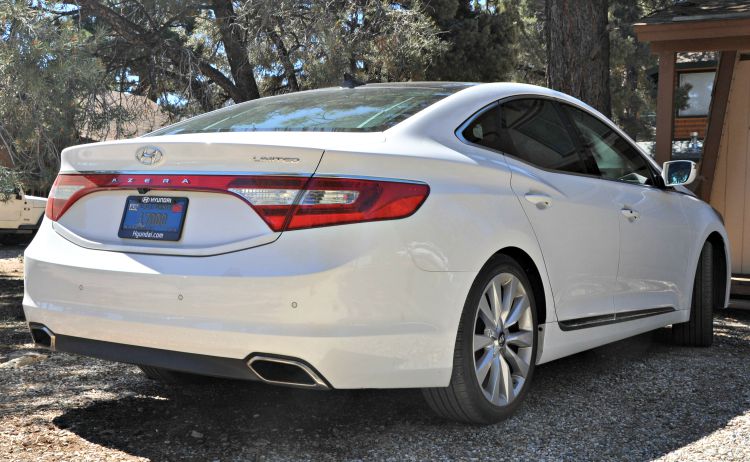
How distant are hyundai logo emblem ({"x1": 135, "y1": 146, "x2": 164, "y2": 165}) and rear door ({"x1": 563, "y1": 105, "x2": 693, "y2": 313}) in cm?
233

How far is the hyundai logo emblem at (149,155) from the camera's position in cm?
349

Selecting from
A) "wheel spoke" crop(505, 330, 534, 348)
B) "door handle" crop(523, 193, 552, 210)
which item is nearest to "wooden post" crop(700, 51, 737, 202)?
"door handle" crop(523, 193, 552, 210)

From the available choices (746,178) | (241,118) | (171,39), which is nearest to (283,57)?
(171,39)

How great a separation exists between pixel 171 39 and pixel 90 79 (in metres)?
3.78

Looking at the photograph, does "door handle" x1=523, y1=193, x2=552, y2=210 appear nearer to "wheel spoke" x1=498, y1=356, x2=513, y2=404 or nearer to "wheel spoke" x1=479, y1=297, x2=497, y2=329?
"wheel spoke" x1=479, y1=297, x2=497, y2=329

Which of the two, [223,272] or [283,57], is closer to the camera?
[223,272]

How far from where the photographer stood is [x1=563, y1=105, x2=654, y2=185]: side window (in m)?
4.86

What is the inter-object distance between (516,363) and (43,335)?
206 centimetres

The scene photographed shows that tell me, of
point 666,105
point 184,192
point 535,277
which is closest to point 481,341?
point 535,277

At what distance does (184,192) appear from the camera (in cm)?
339

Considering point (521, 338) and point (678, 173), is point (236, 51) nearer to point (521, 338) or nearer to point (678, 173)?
point (678, 173)

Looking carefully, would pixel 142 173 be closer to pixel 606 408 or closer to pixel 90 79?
pixel 606 408

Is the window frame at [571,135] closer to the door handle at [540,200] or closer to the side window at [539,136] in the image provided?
the side window at [539,136]

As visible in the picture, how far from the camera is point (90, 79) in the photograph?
7086 millimetres
